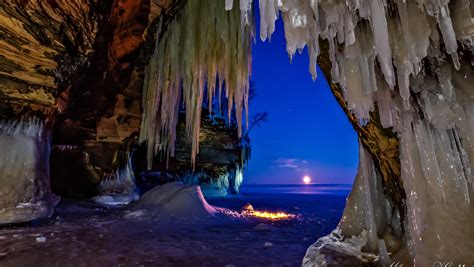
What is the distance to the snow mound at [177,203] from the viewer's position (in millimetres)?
6524

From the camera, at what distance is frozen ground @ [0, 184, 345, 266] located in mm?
3322

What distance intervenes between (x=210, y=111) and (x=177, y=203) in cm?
246

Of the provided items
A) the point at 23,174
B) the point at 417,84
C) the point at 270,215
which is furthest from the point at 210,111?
the point at 417,84

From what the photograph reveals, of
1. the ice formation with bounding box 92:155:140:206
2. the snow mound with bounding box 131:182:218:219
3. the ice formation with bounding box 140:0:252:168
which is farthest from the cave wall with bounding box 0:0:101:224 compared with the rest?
the ice formation with bounding box 92:155:140:206

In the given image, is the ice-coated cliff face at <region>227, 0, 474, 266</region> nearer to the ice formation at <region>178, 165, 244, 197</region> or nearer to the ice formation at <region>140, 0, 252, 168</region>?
the ice formation at <region>140, 0, 252, 168</region>

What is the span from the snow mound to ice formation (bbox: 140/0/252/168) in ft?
4.52

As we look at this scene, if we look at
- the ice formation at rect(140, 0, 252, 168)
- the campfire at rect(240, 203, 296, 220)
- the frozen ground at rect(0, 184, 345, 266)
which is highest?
the ice formation at rect(140, 0, 252, 168)

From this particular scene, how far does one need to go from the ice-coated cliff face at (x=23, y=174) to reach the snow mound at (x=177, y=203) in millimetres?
2029

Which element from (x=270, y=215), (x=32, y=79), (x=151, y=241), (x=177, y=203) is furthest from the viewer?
(x=270, y=215)

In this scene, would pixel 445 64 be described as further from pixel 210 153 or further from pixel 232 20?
pixel 210 153

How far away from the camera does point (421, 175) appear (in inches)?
96.7

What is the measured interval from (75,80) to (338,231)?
6.24 m

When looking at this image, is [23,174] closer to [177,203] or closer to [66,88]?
[66,88]

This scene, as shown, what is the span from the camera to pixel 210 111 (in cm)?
609
